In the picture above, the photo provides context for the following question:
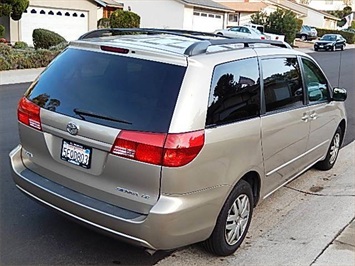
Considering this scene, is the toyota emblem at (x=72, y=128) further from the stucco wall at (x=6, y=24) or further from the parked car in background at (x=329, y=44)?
the parked car in background at (x=329, y=44)

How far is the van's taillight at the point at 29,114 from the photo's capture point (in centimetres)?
368

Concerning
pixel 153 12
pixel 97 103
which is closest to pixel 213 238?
pixel 97 103

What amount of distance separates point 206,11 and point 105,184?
35.6 metres

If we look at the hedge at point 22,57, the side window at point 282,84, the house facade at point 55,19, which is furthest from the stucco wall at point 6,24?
the side window at point 282,84

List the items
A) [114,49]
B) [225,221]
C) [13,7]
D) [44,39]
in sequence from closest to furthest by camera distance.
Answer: [114,49] → [225,221] → [44,39] → [13,7]

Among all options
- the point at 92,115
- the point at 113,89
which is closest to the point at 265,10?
the point at 113,89

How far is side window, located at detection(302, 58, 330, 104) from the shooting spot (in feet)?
16.8

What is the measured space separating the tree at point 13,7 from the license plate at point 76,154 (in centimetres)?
1842

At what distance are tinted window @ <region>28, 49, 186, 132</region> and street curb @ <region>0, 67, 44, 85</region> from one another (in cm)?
1009

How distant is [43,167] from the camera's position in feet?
12.1

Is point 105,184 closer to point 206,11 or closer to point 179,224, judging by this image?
point 179,224

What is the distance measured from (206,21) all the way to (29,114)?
3514 cm

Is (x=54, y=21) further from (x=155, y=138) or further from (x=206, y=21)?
(x=155, y=138)

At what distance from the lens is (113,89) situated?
11.3 ft
